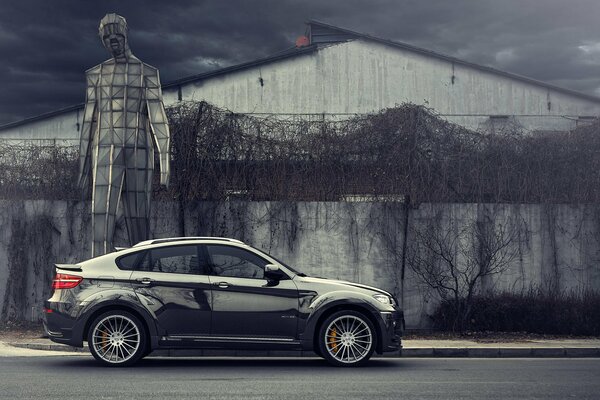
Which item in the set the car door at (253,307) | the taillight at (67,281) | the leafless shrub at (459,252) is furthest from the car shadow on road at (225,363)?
the leafless shrub at (459,252)

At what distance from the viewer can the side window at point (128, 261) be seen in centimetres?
997

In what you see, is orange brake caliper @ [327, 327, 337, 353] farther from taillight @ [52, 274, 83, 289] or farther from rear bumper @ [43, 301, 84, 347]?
taillight @ [52, 274, 83, 289]

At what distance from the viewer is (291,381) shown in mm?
8672

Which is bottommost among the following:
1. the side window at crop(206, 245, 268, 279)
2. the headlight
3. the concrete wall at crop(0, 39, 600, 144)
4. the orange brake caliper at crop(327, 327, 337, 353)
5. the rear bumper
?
the orange brake caliper at crop(327, 327, 337, 353)

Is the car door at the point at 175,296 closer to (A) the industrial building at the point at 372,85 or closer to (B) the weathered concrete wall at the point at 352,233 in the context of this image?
(B) the weathered concrete wall at the point at 352,233

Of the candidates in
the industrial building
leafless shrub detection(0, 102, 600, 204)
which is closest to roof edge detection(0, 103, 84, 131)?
the industrial building

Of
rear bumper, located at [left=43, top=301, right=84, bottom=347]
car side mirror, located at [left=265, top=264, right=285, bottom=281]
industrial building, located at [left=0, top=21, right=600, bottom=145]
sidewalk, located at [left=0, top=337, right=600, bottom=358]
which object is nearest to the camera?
rear bumper, located at [left=43, top=301, right=84, bottom=347]

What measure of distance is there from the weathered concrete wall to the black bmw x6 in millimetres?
4521

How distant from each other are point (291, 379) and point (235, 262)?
6.34 feet

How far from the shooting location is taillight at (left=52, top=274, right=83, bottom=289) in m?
9.77

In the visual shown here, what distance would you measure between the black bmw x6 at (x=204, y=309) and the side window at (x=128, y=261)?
0.01 m

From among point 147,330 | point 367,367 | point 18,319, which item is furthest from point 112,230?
point 367,367

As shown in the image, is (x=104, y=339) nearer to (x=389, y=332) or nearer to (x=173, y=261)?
(x=173, y=261)

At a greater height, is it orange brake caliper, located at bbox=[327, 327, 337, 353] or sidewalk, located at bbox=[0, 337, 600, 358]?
orange brake caliper, located at bbox=[327, 327, 337, 353]
